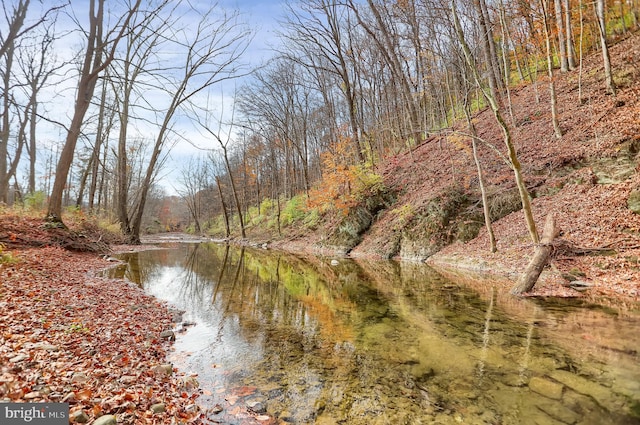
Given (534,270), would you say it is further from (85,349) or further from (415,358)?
(85,349)

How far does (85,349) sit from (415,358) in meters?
4.54

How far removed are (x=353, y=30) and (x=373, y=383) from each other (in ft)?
81.8

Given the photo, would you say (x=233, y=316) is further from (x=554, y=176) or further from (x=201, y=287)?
(x=554, y=176)

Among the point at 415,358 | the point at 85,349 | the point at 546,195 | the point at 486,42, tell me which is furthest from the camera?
the point at 486,42

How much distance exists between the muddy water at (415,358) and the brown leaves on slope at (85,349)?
495 mm

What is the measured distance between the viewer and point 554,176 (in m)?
12.5

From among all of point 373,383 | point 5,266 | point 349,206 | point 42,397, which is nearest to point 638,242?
point 373,383

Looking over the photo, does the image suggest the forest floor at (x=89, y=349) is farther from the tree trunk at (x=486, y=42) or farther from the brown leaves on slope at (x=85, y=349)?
the tree trunk at (x=486, y=42)

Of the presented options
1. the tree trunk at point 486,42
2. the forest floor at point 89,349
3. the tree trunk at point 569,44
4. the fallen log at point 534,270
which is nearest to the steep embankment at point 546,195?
the fallen log at point 534,270

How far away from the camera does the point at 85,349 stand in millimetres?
4129

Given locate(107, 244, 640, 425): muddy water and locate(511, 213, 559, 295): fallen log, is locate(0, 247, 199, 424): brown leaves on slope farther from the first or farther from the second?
locate(511, 213, 559, 295): fallen log

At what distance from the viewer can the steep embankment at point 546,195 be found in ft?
28.1

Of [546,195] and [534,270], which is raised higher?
[546,195]

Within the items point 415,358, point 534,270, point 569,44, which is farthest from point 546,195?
point 415,358
